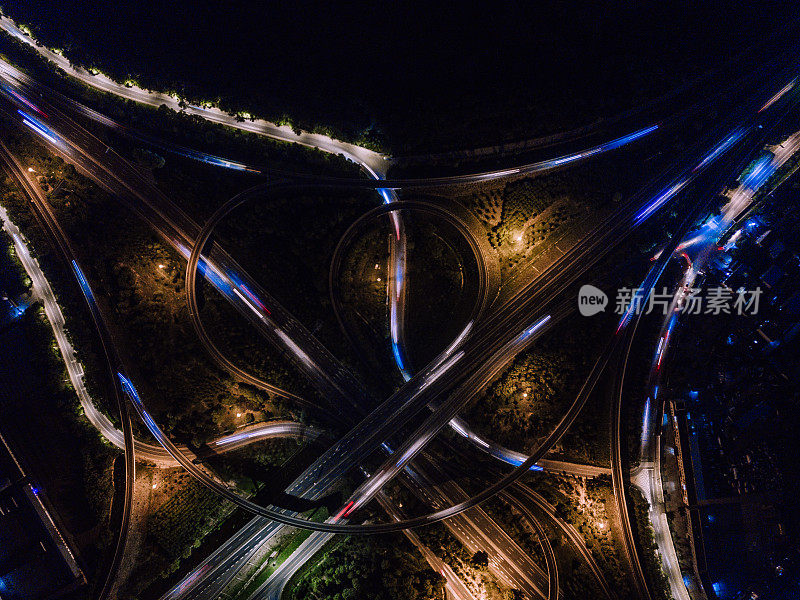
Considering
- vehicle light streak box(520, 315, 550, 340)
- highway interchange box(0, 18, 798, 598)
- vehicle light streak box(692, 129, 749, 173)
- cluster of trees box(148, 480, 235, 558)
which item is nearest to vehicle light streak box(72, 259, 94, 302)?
highway interchange box(0, 18, 798, 598)

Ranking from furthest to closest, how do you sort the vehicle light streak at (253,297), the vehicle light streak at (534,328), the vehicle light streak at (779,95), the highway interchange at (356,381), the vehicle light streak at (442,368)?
the vehicle light streak at (779,95), the vehicle light streak at (534,328), the vehicle light streak at (442,368), the vehicle light streak at (253,297), the highway interchange at (356,381)

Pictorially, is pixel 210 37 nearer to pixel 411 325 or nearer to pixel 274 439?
pixel 411 325

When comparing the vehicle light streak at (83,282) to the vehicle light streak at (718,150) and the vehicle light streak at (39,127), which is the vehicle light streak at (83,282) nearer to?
the vehicle light streak at (39,127)

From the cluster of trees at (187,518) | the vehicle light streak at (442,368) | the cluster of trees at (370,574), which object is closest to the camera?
the cluster of trees at (370,574)

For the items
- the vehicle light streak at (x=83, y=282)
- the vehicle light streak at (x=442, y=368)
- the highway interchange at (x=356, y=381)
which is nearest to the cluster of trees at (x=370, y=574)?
the highway interchange at (x=356, y=381)

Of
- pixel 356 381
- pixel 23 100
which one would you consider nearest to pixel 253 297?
pixel 356 381

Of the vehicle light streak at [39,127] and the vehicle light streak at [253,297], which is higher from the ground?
the vehicle light streak at [39,127]

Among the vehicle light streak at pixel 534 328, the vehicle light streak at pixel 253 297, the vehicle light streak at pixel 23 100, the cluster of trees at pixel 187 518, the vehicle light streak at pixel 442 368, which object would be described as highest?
the vehicle light streak at pixel 23 100
